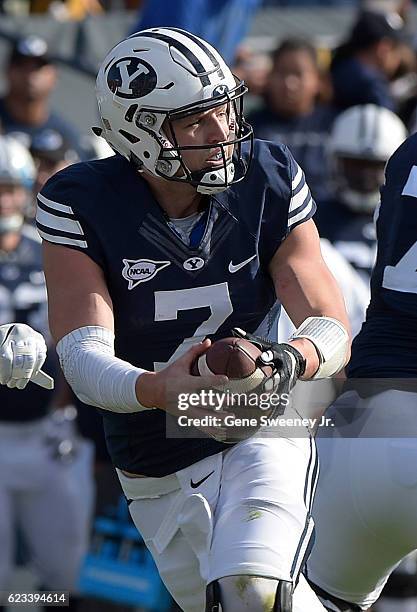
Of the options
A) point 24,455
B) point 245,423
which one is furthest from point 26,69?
point 245,423

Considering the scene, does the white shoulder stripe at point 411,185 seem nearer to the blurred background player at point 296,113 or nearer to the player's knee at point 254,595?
the player's knee at point 254,595

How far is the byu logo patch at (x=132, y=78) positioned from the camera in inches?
162

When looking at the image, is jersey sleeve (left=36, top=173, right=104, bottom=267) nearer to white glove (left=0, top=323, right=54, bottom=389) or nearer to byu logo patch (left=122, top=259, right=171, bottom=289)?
byu logo patch (left=122, top=259, right=171, bottom=289)

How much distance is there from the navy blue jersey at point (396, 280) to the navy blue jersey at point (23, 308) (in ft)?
9.19

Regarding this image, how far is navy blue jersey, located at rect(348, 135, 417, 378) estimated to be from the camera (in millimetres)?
4410

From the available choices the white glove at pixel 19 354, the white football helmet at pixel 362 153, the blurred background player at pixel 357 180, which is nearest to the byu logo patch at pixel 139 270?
the white glove at pixel 19 354

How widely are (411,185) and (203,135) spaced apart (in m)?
0.68

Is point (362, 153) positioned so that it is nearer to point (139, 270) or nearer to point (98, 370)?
point (139, 270)

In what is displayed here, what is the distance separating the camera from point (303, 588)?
3.92 metres

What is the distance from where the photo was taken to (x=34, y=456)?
7250mm

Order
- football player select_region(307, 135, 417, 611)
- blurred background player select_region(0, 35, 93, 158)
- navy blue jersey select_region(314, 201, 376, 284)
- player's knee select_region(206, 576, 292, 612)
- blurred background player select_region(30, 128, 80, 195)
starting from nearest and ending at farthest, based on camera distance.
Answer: player's knee select_region(206, 576, 292, 612) → football player select_region(307, 135, 417, 611) → navy blue jersey select_region(314, 201, 376, 284) → blurred background player select_region(30, 128, 80, 195) → blurred background player select_region(0, 35, 93, 158)

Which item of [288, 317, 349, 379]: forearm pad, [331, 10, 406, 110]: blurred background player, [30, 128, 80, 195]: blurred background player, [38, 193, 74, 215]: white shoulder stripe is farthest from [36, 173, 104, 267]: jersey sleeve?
[331, 10, 406, 110]: blurred background player

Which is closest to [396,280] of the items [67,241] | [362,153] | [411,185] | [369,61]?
[411,185]

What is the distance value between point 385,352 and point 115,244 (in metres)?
0.88
